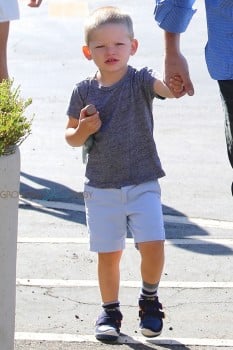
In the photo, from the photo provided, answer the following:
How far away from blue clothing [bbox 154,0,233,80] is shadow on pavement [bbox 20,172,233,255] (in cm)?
212

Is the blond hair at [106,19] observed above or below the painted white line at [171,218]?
above

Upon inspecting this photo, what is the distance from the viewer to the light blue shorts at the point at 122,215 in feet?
17.7

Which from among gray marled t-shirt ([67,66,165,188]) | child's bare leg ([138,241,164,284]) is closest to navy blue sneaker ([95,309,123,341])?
child's bare leg ([138,241,164,284])

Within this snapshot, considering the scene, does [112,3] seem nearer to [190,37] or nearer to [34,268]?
[190,37]

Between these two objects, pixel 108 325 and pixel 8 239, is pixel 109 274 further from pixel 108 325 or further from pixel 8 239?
pixel 8 239

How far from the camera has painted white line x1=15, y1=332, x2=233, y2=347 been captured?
Result: 18.0 ft

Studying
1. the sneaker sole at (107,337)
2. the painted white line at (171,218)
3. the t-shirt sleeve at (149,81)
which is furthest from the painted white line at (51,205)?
the t-shirt sleeve at (149,81)

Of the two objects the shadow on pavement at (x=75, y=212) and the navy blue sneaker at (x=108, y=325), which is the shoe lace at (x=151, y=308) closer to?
the navy blue sneaker at (x=108, y=325)

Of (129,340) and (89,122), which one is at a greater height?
(89,122)

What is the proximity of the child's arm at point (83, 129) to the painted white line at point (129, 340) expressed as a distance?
95 centimetres

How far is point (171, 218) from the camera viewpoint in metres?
7.67

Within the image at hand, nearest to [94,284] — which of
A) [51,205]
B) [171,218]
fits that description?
[171,218]

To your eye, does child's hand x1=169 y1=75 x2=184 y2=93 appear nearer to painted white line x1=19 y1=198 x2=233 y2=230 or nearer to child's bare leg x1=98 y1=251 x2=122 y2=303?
child's bare leg x1=98 y1=251 x2=122 y2=303

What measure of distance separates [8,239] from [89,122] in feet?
2.67
